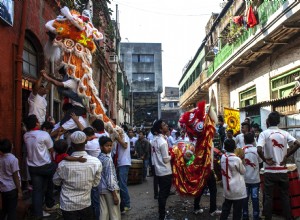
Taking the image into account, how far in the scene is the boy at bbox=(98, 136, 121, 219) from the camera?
4526 millimetres

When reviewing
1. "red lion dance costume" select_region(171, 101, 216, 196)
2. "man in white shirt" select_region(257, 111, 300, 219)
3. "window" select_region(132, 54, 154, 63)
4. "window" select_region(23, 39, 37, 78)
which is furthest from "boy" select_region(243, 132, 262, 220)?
"window" select_region(132, 54, 154, 63)

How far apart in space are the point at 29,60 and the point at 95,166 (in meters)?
4.74

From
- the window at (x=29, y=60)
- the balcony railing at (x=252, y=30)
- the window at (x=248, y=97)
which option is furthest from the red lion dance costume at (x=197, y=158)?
the window at (x=248, y=97)

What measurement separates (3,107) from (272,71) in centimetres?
1170

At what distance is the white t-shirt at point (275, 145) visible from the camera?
5.32m

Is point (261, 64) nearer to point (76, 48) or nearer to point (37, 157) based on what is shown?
point (76, 48)

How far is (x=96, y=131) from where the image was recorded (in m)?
5.69

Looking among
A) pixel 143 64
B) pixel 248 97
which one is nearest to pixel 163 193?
pixel 248 97

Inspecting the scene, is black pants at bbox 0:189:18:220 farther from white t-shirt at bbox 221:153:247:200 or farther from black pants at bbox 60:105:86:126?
white t-shirt at bbox 221:153:247:200

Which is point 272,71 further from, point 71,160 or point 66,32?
point 71,160

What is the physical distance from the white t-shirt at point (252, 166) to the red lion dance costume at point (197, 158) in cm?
101

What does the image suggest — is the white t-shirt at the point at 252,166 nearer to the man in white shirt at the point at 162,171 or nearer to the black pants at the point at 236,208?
the black pants at the point at 236,208

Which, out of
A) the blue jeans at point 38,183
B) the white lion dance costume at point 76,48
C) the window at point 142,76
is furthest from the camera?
the window at point 142,76

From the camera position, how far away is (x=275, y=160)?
17.4 feet
